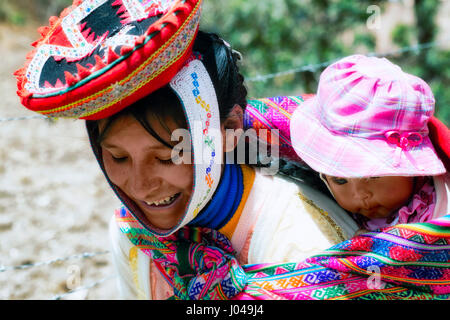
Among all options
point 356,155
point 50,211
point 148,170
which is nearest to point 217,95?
point 148,170

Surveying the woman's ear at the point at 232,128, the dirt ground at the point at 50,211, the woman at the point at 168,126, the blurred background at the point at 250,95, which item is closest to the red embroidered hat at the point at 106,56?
the woman at the point at 168,126

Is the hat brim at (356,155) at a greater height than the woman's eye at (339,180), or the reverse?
the hat brim at (356,155)

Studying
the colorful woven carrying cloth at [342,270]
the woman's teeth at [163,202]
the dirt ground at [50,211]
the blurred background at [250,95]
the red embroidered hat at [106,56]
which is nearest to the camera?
the red embroidered hat at [106,56]

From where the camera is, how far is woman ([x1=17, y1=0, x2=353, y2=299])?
1129mm

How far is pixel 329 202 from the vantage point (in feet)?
5.28

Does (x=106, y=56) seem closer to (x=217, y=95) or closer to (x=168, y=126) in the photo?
(x=168, y=126)

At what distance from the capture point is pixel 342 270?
50.8 inches

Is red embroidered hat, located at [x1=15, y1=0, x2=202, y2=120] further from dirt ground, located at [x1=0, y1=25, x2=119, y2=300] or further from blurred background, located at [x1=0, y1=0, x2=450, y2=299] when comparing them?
blurred background, located at [x1=0, y1=0, x2=450, y2=299]

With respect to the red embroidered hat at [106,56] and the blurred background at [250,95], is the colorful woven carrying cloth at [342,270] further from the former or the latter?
the blurred background at [250,95]

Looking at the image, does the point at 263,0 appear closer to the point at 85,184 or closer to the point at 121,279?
the point at 85,184

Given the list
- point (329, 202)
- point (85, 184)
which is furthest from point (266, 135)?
point (85, 184)

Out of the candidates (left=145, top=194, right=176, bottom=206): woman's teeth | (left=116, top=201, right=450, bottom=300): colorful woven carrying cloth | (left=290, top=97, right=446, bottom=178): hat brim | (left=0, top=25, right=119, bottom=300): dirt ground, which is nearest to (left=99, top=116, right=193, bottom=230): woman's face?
(left=145, top=194, right=176, bottom=206): woman's teeth

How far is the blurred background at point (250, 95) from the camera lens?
3.67 meters

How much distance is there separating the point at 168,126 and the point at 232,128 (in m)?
0.26
